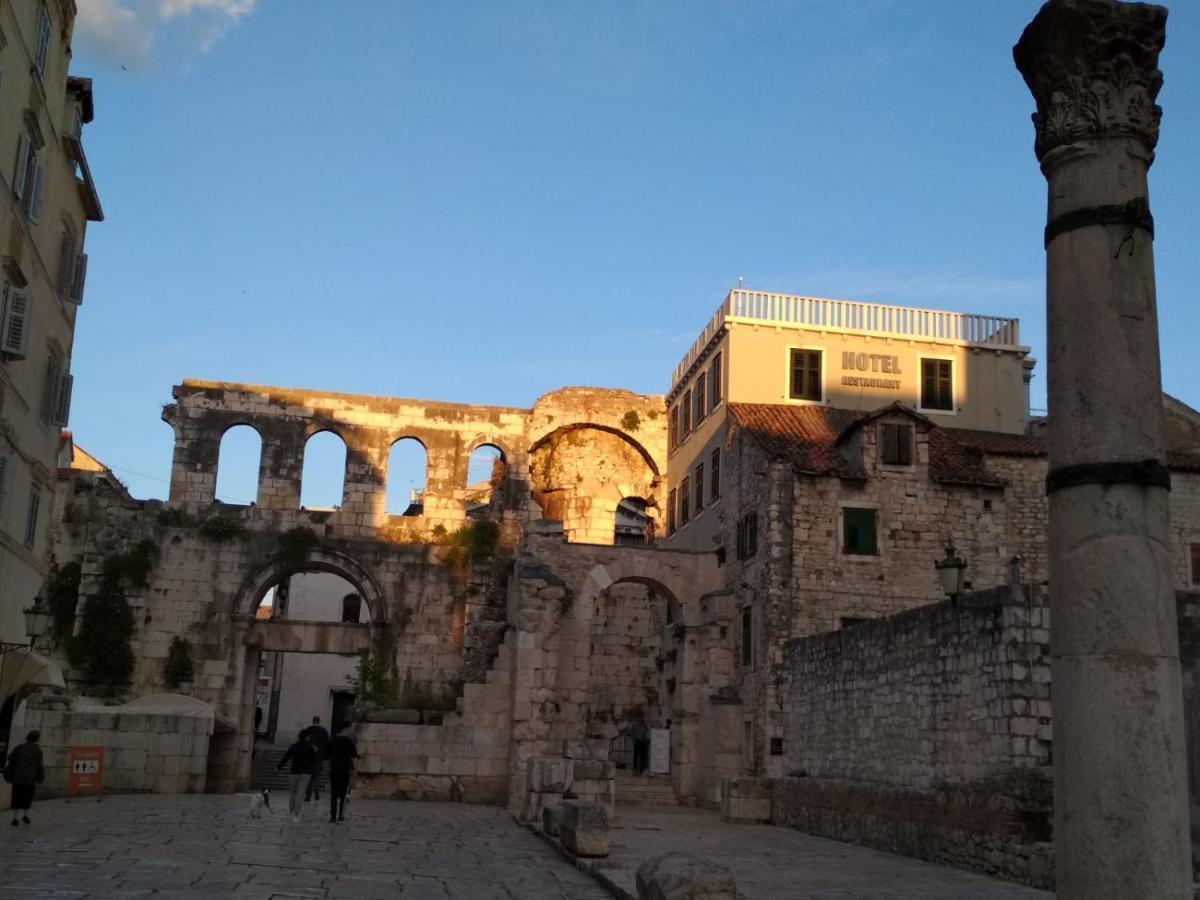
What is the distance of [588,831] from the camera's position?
14.2 metres

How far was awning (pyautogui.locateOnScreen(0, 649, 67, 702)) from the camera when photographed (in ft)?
60.7

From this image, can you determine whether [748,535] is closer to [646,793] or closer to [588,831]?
[646,793]

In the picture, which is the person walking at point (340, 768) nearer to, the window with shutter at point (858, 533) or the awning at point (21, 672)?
the awning at point (21, 672)

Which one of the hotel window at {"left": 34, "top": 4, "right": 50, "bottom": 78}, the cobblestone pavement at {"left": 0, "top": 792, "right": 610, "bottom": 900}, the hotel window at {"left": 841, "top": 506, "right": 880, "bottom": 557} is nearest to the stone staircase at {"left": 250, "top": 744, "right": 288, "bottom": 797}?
the cobblestone pavement at {"left": 0, "top": 792, "right": 610, "bottom": 900}

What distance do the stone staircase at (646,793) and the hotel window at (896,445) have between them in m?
9.27

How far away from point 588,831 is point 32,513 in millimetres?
13059

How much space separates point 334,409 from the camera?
3372 centimetres

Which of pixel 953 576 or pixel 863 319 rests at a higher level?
pixel 863 319

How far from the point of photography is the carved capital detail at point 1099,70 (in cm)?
670

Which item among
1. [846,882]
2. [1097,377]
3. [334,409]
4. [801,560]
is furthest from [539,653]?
[1097,377]

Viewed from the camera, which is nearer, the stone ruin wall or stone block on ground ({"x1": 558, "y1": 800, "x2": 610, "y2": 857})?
the stone ruin wall

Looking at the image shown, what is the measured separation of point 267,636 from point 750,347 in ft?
49.1

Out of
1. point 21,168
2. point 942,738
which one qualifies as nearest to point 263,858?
point 942,738

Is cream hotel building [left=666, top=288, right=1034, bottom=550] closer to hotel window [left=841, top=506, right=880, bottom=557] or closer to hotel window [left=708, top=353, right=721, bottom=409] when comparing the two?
hotel window [left=708, top=353, right=721, bottom=409]
